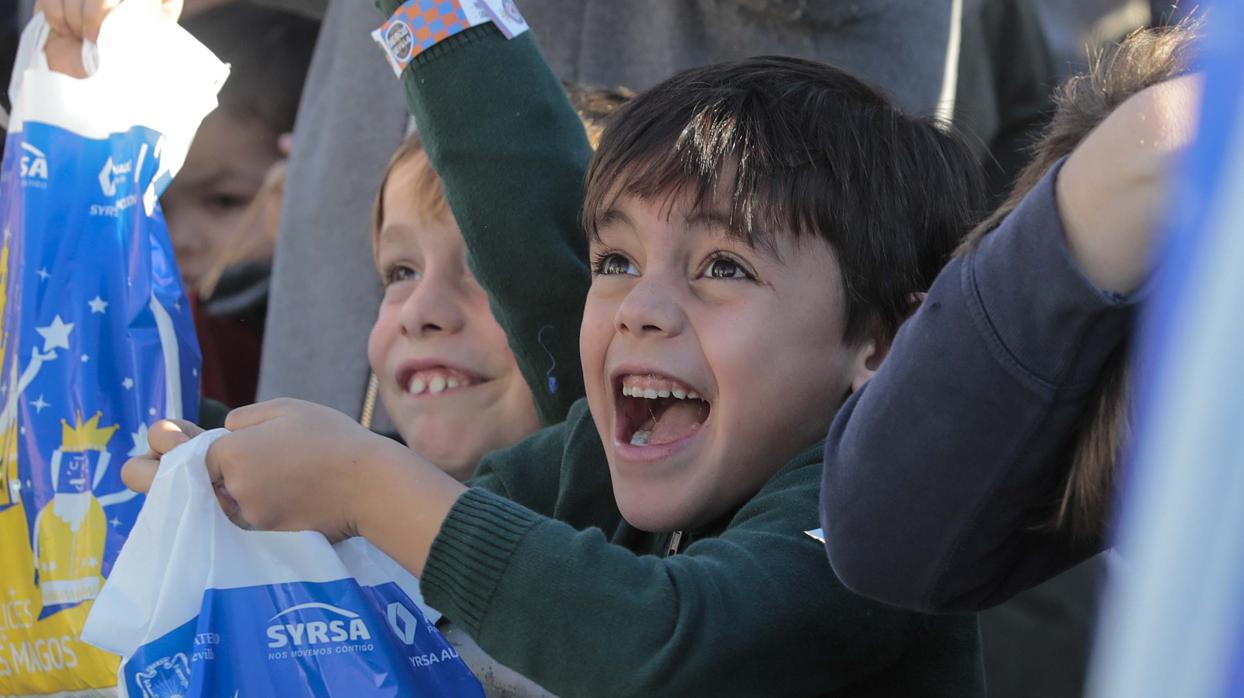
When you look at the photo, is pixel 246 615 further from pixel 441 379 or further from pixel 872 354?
pixel 441 379

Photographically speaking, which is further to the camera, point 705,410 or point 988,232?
point 705,410

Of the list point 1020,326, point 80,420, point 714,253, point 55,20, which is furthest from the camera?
point 55,20

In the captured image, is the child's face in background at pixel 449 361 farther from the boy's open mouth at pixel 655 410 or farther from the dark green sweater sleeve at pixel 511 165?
the boy's open mouth at pixel 655 410

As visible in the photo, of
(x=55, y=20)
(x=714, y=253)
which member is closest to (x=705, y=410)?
(x=714, y=253)

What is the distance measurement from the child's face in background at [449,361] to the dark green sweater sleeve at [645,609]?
0.82 metres

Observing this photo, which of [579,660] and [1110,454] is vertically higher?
[1110,454]

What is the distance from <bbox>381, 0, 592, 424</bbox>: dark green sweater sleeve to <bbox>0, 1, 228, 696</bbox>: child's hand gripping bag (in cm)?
29

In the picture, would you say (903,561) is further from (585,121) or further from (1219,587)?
(585,121)

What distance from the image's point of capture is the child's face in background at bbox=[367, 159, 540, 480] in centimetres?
214

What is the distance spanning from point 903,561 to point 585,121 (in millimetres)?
1232

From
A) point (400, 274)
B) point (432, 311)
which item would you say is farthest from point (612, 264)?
point (400, 274)

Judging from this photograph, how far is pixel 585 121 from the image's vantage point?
2188mm

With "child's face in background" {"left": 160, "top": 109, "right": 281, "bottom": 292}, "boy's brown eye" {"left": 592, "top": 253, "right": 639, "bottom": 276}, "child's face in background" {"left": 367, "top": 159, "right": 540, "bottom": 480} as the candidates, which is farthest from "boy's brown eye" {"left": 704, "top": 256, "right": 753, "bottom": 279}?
"child's face in background" {"left": 160, "top": 109, "right": 281, "bottom": 292}

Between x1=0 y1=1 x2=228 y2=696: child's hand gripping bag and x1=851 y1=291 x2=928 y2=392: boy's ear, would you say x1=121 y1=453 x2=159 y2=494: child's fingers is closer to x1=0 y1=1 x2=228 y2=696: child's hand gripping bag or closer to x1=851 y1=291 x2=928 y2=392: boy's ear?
x1=0 y1=1 x2=228 y2=696: child's hand gripping bag
